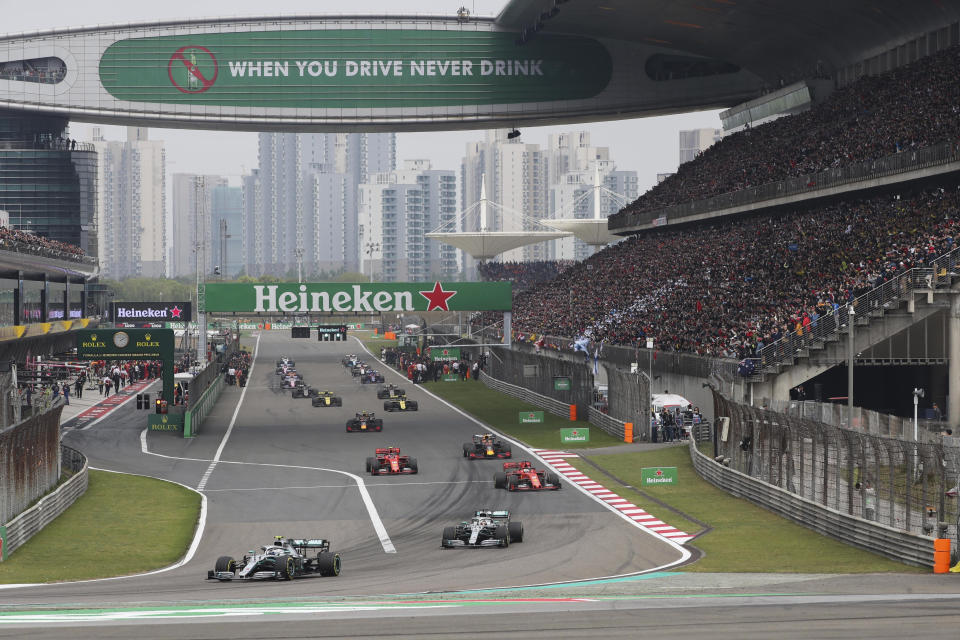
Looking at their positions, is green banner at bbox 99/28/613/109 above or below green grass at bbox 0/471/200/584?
above

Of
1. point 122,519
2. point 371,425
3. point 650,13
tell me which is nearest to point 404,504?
point 122,519

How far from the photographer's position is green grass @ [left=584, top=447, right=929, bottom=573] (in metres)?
21.7

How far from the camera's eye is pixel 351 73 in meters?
76.8

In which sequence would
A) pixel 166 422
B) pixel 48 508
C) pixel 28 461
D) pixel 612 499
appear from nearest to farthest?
pixel 28 461, pixel 48 508, pixel 612 499, pixel 166 422

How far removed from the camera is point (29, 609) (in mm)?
16891

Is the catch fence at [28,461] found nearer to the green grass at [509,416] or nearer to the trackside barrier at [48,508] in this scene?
the trackside barrier at [48,508]

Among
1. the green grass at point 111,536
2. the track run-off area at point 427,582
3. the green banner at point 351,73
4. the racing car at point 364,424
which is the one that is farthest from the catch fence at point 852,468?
the green banner at point 351,73

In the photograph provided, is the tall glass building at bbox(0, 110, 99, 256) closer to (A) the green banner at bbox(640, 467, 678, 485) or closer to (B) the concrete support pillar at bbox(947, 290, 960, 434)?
(A) the green banner at bbox(640, 467, 678, 485)

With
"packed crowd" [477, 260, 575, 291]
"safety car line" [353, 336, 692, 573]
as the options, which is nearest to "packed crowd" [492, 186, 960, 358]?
"safety car line" [353, 336, 692, 573]

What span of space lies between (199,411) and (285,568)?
3317 centimetres

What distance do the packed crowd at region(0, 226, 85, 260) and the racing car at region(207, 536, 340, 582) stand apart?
49.0 meters

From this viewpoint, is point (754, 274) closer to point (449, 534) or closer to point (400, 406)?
point (400, 406)

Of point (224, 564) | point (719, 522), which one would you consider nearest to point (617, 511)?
point (719, 522)

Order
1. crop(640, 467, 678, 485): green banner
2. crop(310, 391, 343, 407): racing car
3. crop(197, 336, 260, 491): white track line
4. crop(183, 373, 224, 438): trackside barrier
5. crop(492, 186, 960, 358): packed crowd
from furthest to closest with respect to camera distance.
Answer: crop(310, 391, 343, 407): racing car, crop(183, 373, 224, 438): trackside barrier, crop(492, 186, 960, 358): packed crowd, crop(197, 336, 260, 491): white track line, crop(640, 467, 678, 485): green banner
